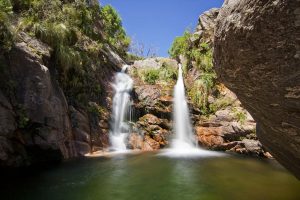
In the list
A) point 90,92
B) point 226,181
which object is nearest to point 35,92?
point 90,92

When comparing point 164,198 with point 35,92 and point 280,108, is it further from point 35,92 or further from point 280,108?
point 35,92

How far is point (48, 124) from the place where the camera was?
13336 mm

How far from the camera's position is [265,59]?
413 cm

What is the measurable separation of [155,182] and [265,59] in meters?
7.07

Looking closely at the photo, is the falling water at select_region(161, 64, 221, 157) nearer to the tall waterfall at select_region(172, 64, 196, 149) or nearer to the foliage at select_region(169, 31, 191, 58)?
the tall waterfall at select_region(172, 64, 196, 149)

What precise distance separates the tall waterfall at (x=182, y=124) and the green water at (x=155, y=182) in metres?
6.80

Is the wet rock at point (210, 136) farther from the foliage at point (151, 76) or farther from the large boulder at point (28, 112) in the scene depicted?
the large boulder at point (28, 112)

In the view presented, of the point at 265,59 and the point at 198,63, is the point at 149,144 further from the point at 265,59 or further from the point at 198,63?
the point at 265,59

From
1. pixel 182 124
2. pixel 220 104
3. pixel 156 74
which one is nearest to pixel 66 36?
pixel 156 74

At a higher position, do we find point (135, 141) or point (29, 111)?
point (29, 111)

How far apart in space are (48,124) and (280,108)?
10.9 meters

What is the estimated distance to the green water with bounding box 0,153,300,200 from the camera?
8586mm

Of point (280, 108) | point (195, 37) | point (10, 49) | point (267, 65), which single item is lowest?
point (280, 108)

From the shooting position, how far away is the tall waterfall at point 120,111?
1985 cm
